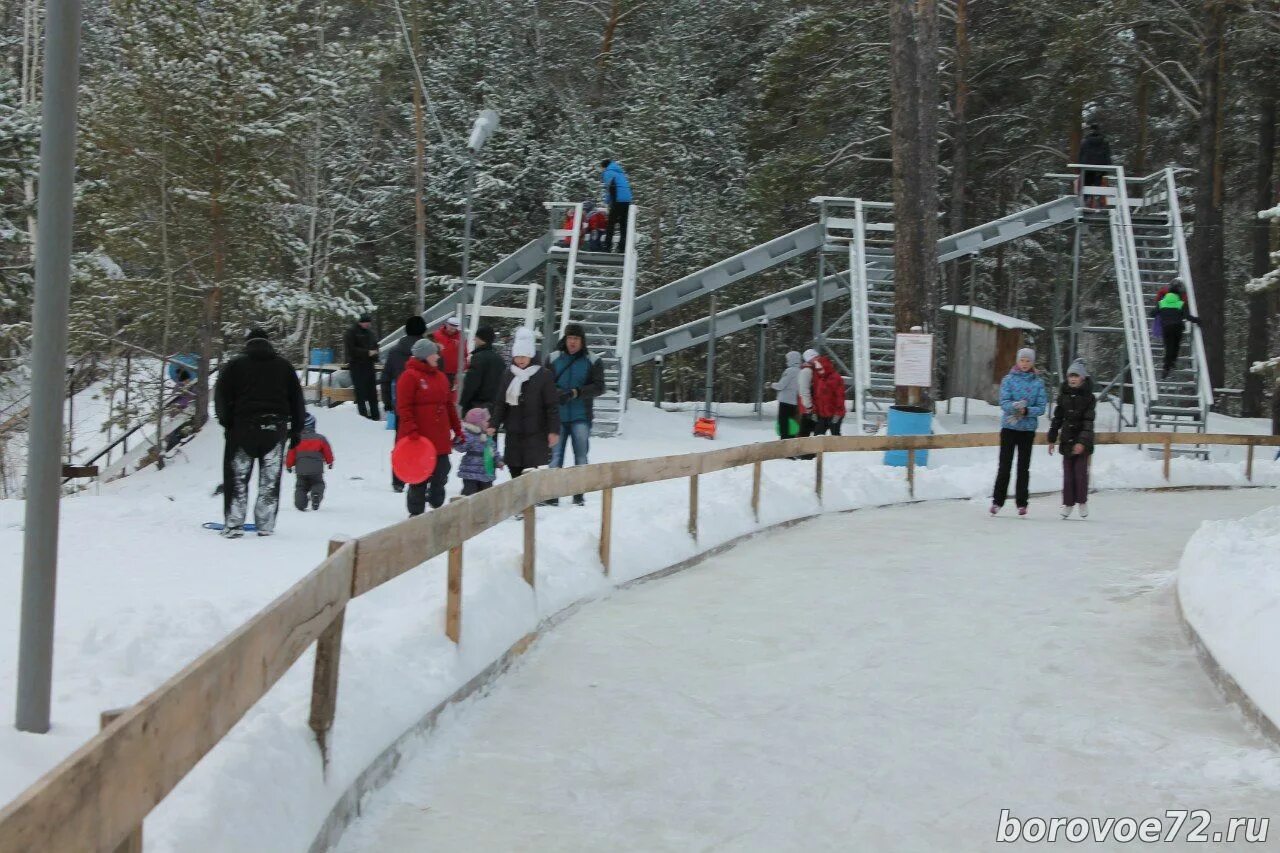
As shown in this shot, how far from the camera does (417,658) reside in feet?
21.7

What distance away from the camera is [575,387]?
47.2 ft

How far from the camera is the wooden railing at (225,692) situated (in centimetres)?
267

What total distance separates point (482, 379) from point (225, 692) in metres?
10.4

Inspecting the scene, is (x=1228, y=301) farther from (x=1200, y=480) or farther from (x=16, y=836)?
(x=16, y=836)

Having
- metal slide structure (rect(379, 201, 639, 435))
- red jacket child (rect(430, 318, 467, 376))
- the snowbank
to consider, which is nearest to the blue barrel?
metal slide structure (rect(379, 201, 639, 435))

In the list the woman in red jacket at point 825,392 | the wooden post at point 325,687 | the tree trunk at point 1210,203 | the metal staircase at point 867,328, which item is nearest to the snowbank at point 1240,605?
the wooden post at point 325,687

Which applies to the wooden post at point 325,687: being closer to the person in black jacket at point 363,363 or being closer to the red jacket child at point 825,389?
the red jacket child at point 825,389

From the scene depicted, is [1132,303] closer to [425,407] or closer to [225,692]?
[425,407]

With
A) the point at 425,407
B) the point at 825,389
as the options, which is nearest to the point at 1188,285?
the point at 825,389

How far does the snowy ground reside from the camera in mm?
5207

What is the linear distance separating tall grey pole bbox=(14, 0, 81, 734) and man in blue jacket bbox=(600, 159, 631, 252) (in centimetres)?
1952

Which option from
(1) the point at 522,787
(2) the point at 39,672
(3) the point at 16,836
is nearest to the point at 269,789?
(2) the point at 39,672

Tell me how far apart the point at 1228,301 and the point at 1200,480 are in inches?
1404

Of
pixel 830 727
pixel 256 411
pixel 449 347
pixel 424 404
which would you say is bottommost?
pixel 830 727
